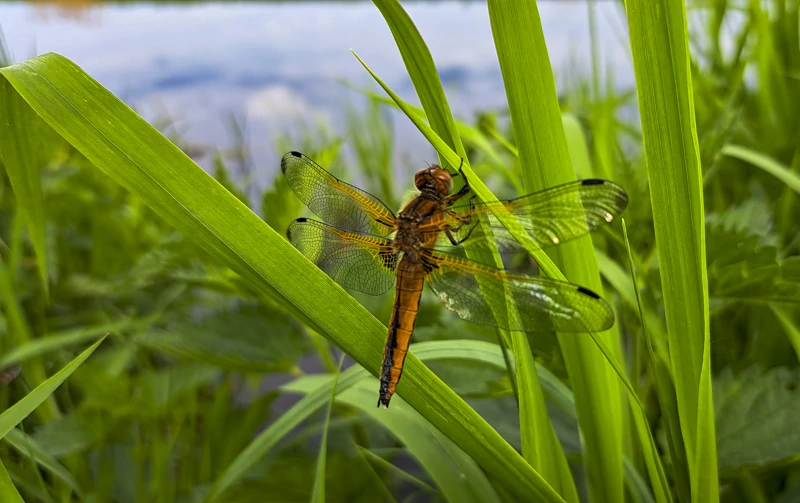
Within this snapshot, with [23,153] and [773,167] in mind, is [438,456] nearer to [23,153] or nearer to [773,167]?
[23,153]

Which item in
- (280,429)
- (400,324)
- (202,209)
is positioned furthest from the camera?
(280,429)

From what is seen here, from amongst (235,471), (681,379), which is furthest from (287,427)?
(681,379)

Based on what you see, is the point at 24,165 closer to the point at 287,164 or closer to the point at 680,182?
the point at 287,164

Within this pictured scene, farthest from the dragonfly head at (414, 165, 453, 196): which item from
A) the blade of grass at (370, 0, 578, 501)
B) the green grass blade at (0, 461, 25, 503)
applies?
the green grass blade at (0, 461, 25, 503)

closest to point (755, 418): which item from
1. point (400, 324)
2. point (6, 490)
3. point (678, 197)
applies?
point (678, 197)

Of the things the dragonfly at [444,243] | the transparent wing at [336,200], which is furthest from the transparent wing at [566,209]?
the transparent wing at [336,200]
